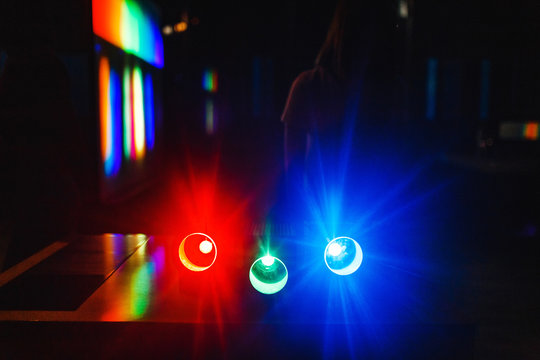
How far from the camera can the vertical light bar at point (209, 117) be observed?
595cm

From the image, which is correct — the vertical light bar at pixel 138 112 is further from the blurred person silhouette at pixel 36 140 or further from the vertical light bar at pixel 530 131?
the vertical light bar at pixel 530 131

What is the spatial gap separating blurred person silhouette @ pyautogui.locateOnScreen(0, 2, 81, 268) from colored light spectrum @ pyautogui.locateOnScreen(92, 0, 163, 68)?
1.06 m

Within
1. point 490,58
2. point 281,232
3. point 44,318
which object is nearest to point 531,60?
point 490,58

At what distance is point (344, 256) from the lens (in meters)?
1.06

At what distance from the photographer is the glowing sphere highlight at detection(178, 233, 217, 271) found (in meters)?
1.00

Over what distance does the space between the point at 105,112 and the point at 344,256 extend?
3131mm

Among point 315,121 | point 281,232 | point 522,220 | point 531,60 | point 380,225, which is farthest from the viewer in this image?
point 531,60

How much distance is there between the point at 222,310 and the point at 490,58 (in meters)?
6.95

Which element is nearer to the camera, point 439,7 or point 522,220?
point 522,220

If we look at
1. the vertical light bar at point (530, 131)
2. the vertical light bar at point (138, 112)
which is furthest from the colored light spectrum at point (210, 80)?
the vertical light bar at point (530, 131)

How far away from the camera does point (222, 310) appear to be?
98 cm

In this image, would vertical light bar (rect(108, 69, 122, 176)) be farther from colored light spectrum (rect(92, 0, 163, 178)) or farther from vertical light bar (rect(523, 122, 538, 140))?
A: vertical light bar (rect(523, 122, 538, 140))

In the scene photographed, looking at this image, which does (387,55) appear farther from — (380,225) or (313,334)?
(313,334)

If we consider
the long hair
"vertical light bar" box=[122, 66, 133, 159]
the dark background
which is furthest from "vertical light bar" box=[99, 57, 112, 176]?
the long hair
